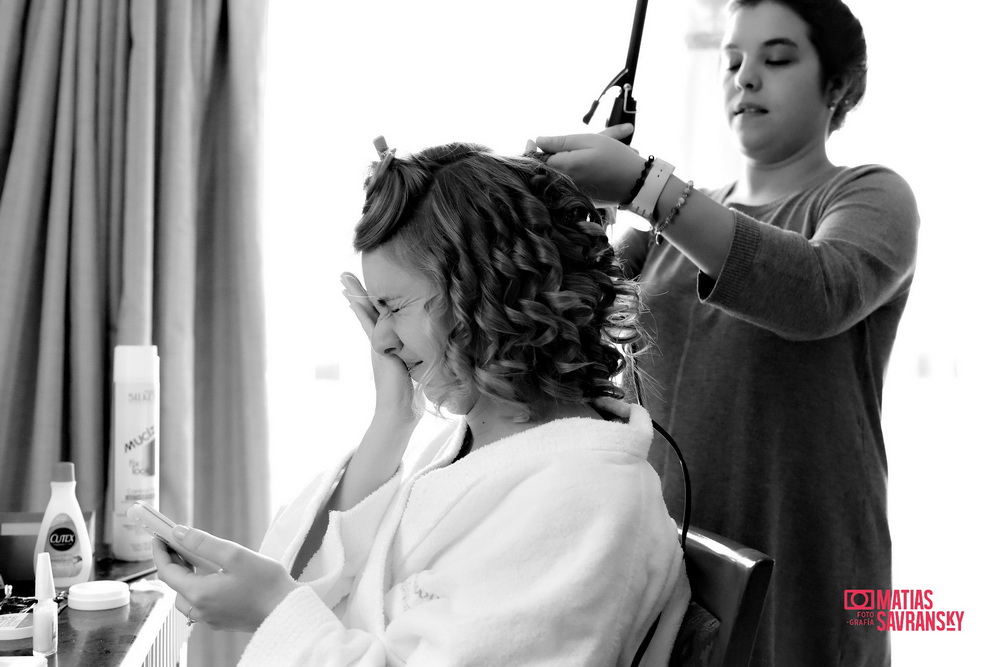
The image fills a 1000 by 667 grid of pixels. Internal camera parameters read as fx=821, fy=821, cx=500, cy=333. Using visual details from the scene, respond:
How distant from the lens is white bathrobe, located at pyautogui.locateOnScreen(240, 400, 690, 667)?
0.70m

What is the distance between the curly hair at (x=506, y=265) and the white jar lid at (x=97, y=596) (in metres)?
0.49

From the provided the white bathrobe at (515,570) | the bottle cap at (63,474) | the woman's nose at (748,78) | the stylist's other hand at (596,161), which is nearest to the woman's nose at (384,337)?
the white bathrobe at (515,570)

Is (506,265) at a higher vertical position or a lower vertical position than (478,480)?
higher

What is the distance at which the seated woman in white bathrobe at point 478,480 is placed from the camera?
0.73 meters

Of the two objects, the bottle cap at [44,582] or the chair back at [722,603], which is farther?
the bottle cap at [44,582]

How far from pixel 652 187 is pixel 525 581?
455 mm

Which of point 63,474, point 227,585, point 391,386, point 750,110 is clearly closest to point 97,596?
point 63,474

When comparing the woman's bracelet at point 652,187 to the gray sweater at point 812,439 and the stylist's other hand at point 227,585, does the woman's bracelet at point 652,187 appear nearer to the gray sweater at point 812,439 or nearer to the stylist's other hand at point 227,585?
the gray sweater at point 812,439

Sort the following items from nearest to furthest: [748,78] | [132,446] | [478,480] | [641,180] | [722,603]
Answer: [722,603] → [478,480] → [641,180] → [748,78] → [132,446]

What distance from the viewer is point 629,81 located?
1017 mm

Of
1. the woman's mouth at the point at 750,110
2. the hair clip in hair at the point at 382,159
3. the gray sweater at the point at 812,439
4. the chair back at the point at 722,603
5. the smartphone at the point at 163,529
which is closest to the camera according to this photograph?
the chair back at the point at 722,603

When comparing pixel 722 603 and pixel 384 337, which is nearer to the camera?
pixel 722 603

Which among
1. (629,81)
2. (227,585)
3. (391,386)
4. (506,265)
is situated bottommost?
(227,585)

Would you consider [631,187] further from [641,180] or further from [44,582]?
[44,582]
